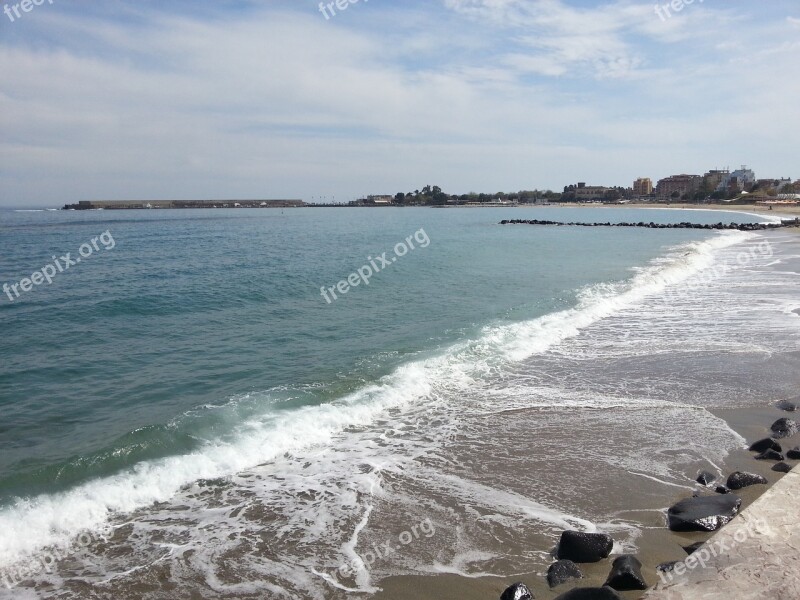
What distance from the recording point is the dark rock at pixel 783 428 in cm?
917

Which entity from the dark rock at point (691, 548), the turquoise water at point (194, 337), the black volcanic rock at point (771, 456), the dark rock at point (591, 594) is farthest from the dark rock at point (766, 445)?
the turquoise water at point (194, 337)

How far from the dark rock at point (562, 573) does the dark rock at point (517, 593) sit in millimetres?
315

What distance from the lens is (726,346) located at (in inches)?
570

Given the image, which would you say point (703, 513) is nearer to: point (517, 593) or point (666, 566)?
point (666, 566)

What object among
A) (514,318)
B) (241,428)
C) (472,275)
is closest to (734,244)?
(472,275)

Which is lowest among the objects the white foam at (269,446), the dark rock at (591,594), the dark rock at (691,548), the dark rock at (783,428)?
the white foam at (269,446)

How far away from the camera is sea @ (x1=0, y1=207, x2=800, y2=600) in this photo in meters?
6.30

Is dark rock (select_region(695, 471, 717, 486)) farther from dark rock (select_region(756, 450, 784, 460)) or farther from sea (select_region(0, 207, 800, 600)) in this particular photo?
dark rock (select_region(756, 450, 784, 460))

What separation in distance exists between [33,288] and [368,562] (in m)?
24.5

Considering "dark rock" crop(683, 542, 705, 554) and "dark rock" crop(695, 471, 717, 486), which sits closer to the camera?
"dark rock" crop(683, 542, 705, 554)

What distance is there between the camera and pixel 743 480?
7473 mm

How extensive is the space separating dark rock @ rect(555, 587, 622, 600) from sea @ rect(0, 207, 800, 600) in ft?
2.94

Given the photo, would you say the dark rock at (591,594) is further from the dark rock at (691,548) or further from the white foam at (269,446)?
the white foam at (269,446)

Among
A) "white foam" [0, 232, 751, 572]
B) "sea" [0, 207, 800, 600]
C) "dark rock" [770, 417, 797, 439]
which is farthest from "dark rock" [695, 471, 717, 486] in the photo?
"dark rock" [770, 417, 797, 439]
